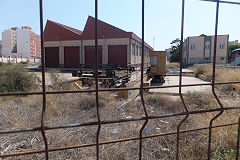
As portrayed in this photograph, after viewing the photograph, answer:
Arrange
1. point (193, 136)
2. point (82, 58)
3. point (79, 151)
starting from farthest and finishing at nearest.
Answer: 1. point (82, 58)
2. point (193, 136)
3. point (79, 151)

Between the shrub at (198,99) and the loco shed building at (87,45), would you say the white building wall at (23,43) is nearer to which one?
the loco shed building at (87,45)

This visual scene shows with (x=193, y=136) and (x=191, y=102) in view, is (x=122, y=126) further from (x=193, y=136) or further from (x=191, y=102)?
(x=191, y=102)

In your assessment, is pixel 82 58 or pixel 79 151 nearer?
pixel 79 151

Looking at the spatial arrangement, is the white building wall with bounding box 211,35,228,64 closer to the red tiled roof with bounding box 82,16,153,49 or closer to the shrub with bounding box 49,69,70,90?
the red tiled roof with bounding box 82,16,153,49

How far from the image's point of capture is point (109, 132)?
11.2 feet

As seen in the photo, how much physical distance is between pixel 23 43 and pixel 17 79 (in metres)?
88.5

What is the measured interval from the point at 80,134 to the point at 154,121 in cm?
183

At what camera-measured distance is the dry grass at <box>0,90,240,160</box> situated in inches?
105

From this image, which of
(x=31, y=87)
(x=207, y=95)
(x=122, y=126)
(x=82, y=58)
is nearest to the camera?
(x=122, y=126)

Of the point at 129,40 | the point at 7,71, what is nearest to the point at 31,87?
the point at 7,71

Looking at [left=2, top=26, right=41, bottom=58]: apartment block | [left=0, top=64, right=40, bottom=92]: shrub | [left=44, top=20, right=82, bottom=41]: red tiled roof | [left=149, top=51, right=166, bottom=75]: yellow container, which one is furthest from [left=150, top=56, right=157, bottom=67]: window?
[left=2, top=26, right=41, bottom=58]: apartment block

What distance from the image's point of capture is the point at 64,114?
4.58 meters

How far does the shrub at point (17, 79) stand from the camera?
23.4 feet

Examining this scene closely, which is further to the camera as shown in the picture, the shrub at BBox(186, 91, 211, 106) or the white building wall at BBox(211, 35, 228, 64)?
the white building wall at BBox(211, 35, 228, 64)
